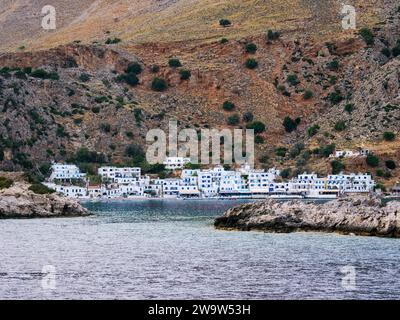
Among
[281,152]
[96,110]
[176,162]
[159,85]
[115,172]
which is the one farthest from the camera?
[159,85]

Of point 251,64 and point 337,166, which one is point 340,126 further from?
point 251,64

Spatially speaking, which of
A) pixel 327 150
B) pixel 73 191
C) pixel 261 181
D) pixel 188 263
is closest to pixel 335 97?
pixel 327 150

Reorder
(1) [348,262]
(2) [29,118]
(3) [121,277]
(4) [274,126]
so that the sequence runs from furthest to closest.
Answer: (4) [274,126], (2) [29,118], (1) [348,262], (3) [121,277]

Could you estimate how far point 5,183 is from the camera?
102750mm

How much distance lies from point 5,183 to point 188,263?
4986 centimetres

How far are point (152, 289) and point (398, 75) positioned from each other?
105 meters

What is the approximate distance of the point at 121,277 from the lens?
164ft

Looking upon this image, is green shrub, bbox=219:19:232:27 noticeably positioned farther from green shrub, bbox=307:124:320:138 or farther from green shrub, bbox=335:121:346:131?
green shrub, bbox=335:121:346:131

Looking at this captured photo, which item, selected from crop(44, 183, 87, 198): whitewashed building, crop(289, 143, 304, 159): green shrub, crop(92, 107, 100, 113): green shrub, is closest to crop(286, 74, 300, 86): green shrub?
crop(289, 143, 304, 159): green shrub

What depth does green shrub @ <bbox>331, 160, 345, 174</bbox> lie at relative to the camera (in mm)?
138250

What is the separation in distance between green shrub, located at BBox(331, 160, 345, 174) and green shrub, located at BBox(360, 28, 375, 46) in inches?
1145

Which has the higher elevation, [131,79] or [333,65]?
[333,65]
